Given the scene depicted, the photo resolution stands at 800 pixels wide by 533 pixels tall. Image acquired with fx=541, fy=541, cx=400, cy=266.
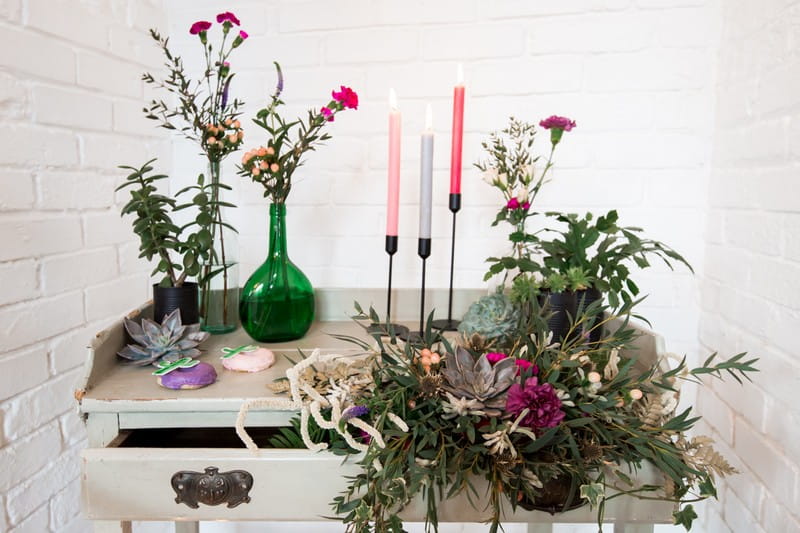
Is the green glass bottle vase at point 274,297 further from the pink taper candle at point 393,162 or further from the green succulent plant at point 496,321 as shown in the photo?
the green succulent plant at point 496,321

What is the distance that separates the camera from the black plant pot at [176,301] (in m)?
0.79

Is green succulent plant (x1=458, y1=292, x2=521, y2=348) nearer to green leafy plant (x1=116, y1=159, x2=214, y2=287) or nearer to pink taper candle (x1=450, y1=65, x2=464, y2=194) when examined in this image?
pink taper candle (x1=450, y1=65, x2=464, y2=194)

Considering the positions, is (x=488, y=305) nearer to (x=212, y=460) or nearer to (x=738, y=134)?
(x=212, y=460)

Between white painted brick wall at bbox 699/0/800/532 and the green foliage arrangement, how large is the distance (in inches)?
12.1

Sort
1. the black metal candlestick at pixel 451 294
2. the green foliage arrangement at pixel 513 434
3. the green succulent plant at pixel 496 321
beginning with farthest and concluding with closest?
1. the black metal candlestick at pixel 451 294
2. the green succulent plant at pixel 496 321
3. the green foliage arrangement at pixel 513 434

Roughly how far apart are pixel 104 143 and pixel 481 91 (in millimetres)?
743

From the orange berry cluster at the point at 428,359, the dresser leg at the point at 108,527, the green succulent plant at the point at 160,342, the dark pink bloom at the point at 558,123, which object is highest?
the dark pink bloom at the point at 558,123

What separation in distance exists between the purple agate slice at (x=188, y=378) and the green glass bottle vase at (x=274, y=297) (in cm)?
15

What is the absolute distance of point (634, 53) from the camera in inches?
41.8

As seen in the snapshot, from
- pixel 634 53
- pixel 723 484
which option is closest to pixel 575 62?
pixel 634 53

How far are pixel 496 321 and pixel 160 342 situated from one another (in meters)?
0.47

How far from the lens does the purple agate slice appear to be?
0.68 m

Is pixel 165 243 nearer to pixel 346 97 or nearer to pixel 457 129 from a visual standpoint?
pixel 346 97

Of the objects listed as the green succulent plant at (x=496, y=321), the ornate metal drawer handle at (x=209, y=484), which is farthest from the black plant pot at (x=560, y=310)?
the ornate metal drawer handle at (x=209, y=484)
